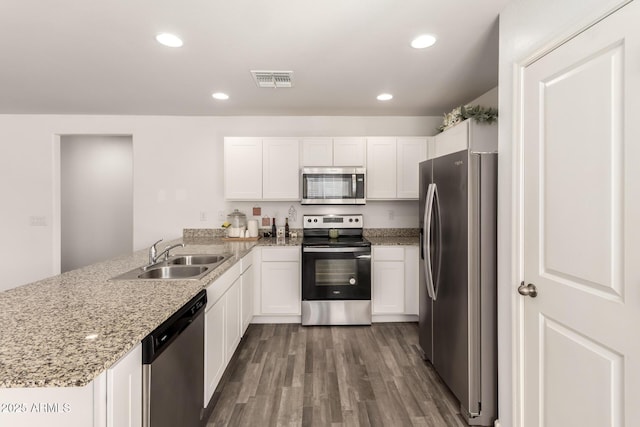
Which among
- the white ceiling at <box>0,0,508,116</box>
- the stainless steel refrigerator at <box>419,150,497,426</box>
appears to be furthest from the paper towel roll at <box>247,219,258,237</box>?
the stainless steel refrigerator at <box>419,150,497,426</box>

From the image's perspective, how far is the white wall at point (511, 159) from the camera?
4.93 feet

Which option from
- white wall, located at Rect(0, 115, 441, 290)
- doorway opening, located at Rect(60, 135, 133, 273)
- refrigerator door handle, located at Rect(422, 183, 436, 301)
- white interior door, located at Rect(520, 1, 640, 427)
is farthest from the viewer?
doorway opening, located at Rect(60, 135, 133, 273)

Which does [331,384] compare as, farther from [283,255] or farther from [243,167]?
[243,167]

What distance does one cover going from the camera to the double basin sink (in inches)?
77.3

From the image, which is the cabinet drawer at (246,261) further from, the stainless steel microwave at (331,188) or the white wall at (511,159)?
the white wall at (511,159)

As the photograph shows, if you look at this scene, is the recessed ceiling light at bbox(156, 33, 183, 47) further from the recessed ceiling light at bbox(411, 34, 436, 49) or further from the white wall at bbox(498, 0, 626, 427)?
the white wall at bbox(498, 0, 626, 427)

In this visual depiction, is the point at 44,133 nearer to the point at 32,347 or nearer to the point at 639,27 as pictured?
the point at 32,347

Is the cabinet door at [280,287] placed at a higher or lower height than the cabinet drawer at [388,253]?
lower

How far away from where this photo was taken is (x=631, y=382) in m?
1.06

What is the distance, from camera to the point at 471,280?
74.8 inches

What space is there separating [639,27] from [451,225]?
1276mm

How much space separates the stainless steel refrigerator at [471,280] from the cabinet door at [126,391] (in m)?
1.75

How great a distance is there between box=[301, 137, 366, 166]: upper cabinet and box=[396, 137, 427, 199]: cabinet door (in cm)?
46

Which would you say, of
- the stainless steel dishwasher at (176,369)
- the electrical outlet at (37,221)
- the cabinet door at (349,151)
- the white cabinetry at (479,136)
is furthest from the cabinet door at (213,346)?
the electrical outlet at (37,221)
